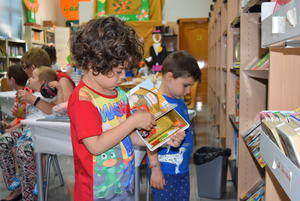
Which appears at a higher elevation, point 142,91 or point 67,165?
point 142,91

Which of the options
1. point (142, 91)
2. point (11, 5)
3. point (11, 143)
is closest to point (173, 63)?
point (142, 91)

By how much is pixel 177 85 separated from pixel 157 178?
52cm

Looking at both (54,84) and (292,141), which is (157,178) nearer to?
(292,141)

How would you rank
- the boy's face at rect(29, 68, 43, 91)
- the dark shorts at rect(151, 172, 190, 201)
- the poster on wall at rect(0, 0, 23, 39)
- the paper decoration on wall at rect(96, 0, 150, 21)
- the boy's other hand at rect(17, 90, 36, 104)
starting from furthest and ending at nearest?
the paper decoration on wall at rect(96, 0, 150, 21)
the poster on wall at rect(0, 0, 23, 39)
the boy's face at rect(29, 68, 43, 91)
the boy's other hand at rect(17, 90, 36, 104)
the dark shorts at rect(151, 172, 190, 201)

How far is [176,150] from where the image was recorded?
1717 millimetres

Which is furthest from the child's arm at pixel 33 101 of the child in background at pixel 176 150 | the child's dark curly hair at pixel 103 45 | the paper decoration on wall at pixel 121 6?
the paper decoration on wall at pixel 121 6

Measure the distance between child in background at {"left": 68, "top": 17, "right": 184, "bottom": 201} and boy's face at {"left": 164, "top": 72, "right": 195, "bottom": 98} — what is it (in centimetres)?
49

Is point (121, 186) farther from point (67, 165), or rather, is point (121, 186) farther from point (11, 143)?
point (67, 165)

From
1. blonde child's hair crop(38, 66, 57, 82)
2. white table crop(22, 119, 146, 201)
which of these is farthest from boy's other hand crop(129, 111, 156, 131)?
blonde child's hair crop(38, 66, 57, 82)

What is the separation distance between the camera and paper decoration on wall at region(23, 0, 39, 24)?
8669 millimetres

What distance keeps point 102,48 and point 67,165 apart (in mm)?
2740

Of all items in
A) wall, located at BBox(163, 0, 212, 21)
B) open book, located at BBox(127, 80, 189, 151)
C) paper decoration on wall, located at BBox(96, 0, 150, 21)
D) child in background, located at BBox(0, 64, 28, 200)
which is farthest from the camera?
wall, located at BBox(163, 0, 212, 21)

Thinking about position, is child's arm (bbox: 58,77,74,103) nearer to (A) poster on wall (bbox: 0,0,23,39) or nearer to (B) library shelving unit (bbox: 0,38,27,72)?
(B) library shelving unit (bbox: 0,38,27,72)

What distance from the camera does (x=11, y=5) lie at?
815 cm
